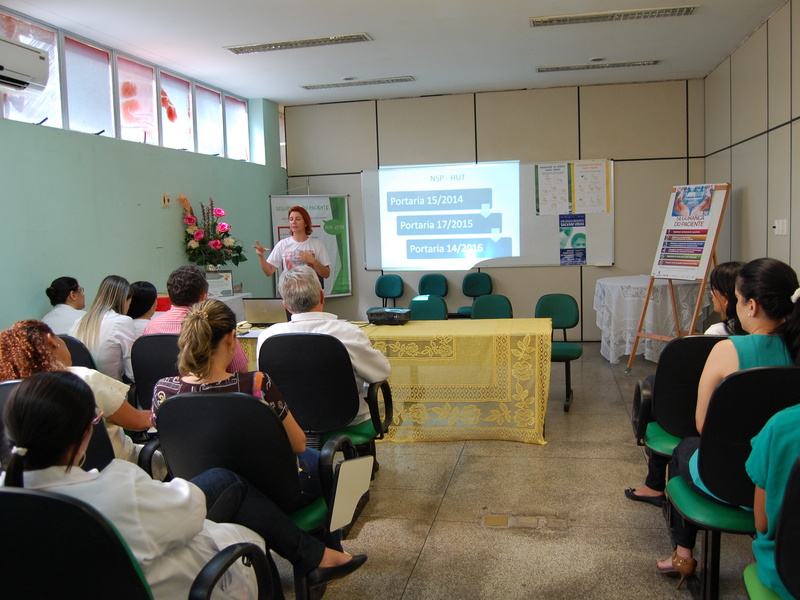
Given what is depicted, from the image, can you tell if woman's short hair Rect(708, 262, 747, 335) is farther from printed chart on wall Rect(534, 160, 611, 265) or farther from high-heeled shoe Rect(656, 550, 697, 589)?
printed chart on wall Rect(534, 160, 611, 265)

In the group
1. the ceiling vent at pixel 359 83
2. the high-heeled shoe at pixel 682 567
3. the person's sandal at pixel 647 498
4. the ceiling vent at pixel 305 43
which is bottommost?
the person's sandal at pixel 647 498

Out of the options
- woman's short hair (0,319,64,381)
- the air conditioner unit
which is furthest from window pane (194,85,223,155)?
woman's short hair (0,319,64,381)

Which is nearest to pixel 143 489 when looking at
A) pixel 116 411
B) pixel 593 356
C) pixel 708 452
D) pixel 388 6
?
pixel 116 411

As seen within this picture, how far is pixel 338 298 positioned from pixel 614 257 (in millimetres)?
3397

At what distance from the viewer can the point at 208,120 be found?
275 inches

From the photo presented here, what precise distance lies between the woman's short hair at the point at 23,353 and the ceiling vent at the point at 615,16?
4362mm

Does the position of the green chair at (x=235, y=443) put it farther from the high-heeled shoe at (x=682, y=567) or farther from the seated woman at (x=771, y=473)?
the high-heeled shoe at (x=682, y=567)

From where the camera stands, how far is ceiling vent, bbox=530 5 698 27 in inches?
194

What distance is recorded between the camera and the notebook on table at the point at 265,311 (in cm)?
411

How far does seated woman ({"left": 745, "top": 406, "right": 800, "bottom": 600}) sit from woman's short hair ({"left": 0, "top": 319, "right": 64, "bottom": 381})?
6.64 feet

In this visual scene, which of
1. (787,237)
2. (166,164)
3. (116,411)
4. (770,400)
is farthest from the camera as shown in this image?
(166,164)

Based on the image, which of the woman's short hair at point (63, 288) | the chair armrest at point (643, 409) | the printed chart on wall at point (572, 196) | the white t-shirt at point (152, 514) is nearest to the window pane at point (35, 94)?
the woman's short hair at point (63, 288)

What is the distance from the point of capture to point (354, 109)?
317 inches

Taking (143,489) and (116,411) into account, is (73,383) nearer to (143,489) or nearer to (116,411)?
(143,489)
